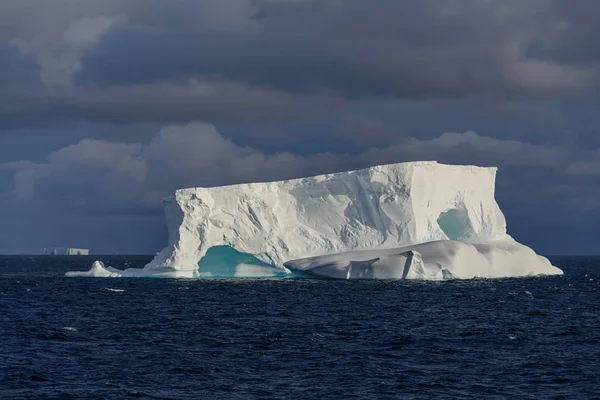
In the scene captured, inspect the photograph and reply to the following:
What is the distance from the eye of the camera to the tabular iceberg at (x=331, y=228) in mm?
46156

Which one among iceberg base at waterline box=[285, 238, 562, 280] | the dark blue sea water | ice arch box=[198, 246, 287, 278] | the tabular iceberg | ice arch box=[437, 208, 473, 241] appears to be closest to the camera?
the dark blue sea water

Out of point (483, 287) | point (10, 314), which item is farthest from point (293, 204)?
point (10, 314)

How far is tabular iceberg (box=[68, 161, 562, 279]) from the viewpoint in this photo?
46.2 meters

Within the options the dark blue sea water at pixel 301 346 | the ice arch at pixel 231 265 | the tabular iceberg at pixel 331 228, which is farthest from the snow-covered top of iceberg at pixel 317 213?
the dark blue sea water at pixel 301 346

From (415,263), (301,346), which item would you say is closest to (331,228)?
(415,263)

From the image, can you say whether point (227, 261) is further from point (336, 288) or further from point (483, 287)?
point (483, 287)

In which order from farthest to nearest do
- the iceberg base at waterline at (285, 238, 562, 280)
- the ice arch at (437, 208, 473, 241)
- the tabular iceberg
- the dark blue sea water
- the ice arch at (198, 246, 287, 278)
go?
the ice arch at (437, 208, 473, 241) < the ice arch at (198, 246, 287, 278) < the tabular iceberg < the iceberg base at waterline at (285, 238, 562, 280) < the dark blue sea water

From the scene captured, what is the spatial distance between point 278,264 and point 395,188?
8048 millimetres

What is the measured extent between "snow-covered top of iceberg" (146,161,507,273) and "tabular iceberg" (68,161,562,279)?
2.3 inches

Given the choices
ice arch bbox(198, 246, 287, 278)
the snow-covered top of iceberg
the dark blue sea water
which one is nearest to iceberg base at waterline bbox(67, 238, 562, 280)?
ice arch bbox(198, 246, 287, 278)

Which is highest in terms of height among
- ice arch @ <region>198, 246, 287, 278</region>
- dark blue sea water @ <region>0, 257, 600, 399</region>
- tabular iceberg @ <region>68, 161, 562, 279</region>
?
tabular iceberg @ <region>68, 161, 562, 279</region>

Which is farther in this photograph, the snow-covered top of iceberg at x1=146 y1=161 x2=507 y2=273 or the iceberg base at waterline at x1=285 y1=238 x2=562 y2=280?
the snow-covered top of iceberg at x1=146 y1=161 x2=507 y2=273

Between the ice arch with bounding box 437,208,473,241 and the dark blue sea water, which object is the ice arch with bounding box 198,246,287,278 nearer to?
the dark blue sea water

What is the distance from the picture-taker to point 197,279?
54281 mm
